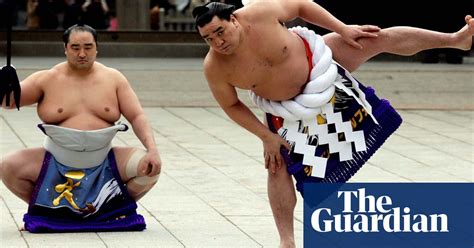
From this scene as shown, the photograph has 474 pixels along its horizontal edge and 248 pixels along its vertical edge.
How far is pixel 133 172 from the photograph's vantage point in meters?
5.62

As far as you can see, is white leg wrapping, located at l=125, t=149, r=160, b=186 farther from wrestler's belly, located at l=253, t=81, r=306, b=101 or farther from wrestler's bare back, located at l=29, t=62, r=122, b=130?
wrestler's belly, located at l=253, t=81, r=306, b=101

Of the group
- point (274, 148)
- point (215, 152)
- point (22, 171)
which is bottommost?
point (215, 152)

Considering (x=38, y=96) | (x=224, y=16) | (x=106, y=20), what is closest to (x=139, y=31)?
(x=106, y=20)

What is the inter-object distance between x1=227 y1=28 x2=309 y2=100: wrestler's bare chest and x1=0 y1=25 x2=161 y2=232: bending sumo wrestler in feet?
2.56

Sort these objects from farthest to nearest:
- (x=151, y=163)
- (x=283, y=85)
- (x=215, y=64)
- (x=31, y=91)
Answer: (x=31, y=91), (x=151, y=163), (x=283, y=85), (x=215, y=64)

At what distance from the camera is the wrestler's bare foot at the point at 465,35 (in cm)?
486

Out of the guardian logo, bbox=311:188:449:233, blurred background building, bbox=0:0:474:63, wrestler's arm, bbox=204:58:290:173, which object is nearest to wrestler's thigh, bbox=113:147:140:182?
wrestler's arm, bbox=204:58:290:173

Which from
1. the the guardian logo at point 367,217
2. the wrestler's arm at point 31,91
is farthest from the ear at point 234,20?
the wrestler's arm at point 31,91

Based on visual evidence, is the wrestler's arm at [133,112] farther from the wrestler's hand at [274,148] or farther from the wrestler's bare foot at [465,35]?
the wrestler's bare foot at [465,35]

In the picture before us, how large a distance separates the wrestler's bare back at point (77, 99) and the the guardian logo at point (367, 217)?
1.25 metres

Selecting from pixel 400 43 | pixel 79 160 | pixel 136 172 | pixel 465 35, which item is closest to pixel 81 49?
pixel 79 160

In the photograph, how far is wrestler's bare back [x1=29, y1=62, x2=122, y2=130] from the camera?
560 cm

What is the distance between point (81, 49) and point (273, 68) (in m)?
1.03

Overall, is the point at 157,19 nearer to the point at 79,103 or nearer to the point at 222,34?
the point at 79,103
